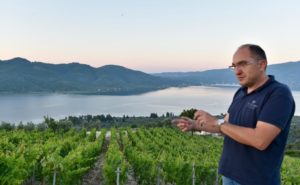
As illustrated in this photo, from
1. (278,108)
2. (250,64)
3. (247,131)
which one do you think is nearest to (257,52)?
(250,64)

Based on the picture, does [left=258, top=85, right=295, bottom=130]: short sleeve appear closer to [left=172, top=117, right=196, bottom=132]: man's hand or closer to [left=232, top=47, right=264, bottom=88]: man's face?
[left=232, top=47, right=264, bottom=88]: man's face

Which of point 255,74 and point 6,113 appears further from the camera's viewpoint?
point 6,113

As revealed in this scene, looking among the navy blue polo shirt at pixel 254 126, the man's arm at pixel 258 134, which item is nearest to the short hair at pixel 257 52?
the navy blue polo shirt at pixel 254 126

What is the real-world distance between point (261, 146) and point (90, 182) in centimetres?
1248

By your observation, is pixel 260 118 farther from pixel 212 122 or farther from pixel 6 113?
pixel 6 113

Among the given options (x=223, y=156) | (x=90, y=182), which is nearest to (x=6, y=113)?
(x=90, y=182)

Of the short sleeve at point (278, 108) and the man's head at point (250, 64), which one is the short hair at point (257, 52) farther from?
the short sleeve at point (278, 108)

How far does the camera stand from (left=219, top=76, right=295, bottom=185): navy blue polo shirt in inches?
87.4

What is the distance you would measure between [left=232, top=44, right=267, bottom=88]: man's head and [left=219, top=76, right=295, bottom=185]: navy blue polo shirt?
8cm

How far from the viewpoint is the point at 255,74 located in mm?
2422

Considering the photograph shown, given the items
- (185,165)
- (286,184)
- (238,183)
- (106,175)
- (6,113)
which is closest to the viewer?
(238,183)

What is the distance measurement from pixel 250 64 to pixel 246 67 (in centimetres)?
3

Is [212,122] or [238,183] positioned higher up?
[212,122]

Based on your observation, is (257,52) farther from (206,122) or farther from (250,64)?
(206,122)
